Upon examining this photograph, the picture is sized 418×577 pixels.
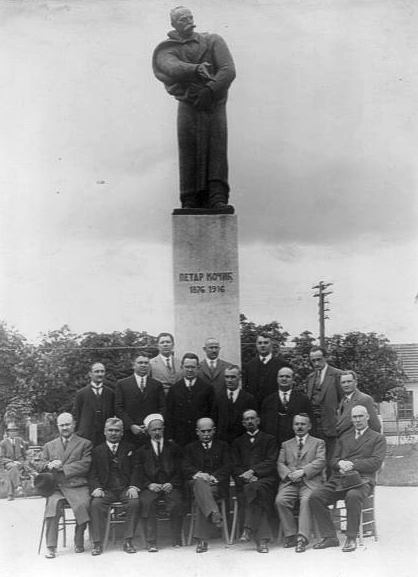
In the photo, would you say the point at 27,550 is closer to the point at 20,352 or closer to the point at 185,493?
the point at 185,493

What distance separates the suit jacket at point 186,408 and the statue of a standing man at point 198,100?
1941mm

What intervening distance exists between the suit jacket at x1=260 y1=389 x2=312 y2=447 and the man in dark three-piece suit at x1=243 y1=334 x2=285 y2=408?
0.94ft

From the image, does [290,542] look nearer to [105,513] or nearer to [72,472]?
[105,513]

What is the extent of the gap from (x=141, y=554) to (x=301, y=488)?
4.77ft

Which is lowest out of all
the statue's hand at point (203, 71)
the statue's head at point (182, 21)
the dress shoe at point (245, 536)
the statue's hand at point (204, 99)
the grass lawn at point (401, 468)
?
the grass lawn at point (401, 468)

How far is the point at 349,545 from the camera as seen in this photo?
6188 mm

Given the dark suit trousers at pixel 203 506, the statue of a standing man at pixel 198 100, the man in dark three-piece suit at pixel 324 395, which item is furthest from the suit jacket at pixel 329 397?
the statue of a standing man at pixel 198 100

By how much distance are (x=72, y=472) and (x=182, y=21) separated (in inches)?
176

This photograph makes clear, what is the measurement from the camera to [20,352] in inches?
607

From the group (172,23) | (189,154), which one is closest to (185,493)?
(189,154)

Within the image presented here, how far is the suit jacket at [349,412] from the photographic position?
6824mm

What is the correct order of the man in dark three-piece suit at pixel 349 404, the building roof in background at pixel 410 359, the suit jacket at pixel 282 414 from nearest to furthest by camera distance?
the suit jacket at pixel 282 414, the man in dark three-piece suit at pixel 349 404, the building roof in background at pixel 410 359

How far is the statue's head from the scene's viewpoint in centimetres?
747

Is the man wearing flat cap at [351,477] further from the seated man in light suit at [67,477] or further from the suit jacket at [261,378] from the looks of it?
the seated man in light suit at [67,477]
